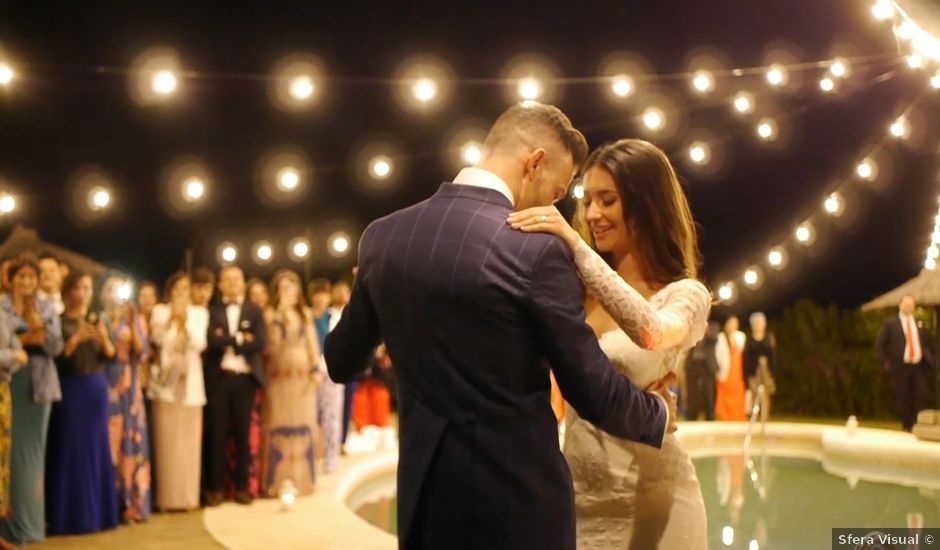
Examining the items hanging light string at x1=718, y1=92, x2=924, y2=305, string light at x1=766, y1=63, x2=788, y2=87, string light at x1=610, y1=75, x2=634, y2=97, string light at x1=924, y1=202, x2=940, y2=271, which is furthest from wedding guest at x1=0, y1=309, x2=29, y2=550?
string light at x1=924, y1=202, x2=940, y2=271

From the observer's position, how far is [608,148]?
2217 millimetres

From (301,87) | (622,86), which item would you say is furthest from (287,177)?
(622,86)

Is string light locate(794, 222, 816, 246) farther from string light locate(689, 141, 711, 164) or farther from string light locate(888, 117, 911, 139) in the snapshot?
string light locate(689, 141, 711, 164)

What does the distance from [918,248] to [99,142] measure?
57.9 feet

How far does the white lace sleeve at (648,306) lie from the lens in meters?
1.78

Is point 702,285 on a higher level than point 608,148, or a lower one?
lower

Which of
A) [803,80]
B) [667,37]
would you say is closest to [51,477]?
[803,80]

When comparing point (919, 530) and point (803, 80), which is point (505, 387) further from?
point (803, 80)

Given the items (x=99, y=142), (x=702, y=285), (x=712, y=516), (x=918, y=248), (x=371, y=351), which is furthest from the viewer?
(x=99, y=142)

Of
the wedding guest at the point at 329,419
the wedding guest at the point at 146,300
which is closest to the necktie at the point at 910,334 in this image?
the wedding guest at the point at 329,419

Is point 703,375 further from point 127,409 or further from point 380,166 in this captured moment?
point 127,409

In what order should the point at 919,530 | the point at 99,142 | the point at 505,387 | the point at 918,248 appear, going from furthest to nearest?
the point at 99,142 → the point at 918,248 → the point at 919,530 → the point at 505,387

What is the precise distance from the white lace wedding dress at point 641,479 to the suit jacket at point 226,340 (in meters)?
4.36

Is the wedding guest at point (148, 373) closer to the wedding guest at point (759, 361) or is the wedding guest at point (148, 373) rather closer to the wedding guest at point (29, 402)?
the wedding guest at point (29, 402)
